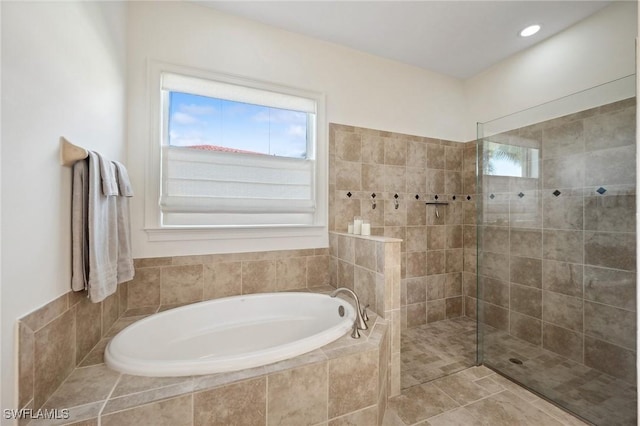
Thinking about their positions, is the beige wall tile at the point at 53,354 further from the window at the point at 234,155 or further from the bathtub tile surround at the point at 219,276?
the window at the point at 234,155

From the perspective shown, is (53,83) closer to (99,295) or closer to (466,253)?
(99,295)

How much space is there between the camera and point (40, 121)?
3.07 ft

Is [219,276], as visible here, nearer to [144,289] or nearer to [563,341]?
[144,289]

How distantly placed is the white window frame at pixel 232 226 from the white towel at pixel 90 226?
1.88 ft

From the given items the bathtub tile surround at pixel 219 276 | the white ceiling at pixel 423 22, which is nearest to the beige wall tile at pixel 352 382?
the bathtub tile surround at pixel 219 276

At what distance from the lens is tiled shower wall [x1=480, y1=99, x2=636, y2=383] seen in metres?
1.62

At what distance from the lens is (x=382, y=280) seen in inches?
63.4

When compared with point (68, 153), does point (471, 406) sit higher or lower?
lower

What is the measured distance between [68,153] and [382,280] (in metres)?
1.74

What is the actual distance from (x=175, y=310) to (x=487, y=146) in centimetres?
291

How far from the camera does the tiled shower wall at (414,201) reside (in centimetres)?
239

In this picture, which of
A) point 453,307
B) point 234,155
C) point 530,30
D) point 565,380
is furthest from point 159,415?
point 530,30

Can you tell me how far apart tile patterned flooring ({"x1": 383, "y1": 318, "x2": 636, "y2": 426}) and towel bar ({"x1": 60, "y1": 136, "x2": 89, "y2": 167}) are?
6.89 ft

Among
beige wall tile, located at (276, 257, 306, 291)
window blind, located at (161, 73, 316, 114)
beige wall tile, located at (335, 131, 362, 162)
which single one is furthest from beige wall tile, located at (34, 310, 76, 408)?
beige wall tile, located at (335, 131, 362, 162)
